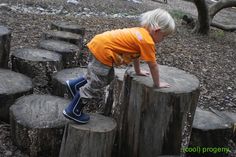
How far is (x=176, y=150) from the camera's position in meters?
3.30

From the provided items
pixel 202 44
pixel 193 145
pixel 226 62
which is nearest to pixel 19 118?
pixel 193 145

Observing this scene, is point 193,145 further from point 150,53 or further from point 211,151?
point 150,53

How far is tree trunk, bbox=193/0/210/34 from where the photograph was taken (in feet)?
25.5

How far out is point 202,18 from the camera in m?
8.07

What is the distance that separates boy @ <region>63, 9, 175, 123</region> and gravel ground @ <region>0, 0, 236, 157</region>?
0.80 m

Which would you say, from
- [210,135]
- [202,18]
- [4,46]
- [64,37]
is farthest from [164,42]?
→ [210,135]

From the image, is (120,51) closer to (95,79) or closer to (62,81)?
(95,79)

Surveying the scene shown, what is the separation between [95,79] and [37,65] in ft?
5.00

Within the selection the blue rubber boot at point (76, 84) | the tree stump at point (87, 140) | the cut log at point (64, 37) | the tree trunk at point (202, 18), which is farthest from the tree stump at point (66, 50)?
the tree trunk at point (202, 18)

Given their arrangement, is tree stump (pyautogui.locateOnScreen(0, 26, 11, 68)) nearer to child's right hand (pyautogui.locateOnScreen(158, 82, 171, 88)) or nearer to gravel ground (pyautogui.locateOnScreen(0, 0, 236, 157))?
gravel ground (pyautogui.locateOnScreen(0, 0, 236, 157))

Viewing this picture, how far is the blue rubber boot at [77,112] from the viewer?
307cm

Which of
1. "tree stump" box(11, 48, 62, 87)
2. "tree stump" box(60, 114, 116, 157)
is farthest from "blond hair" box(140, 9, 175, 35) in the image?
"tree stump" box(11, 48, 62, 87)

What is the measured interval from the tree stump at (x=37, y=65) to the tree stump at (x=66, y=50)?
1.10ft

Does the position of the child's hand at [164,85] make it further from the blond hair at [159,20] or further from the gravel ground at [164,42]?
the gravel ground at [164,42]
